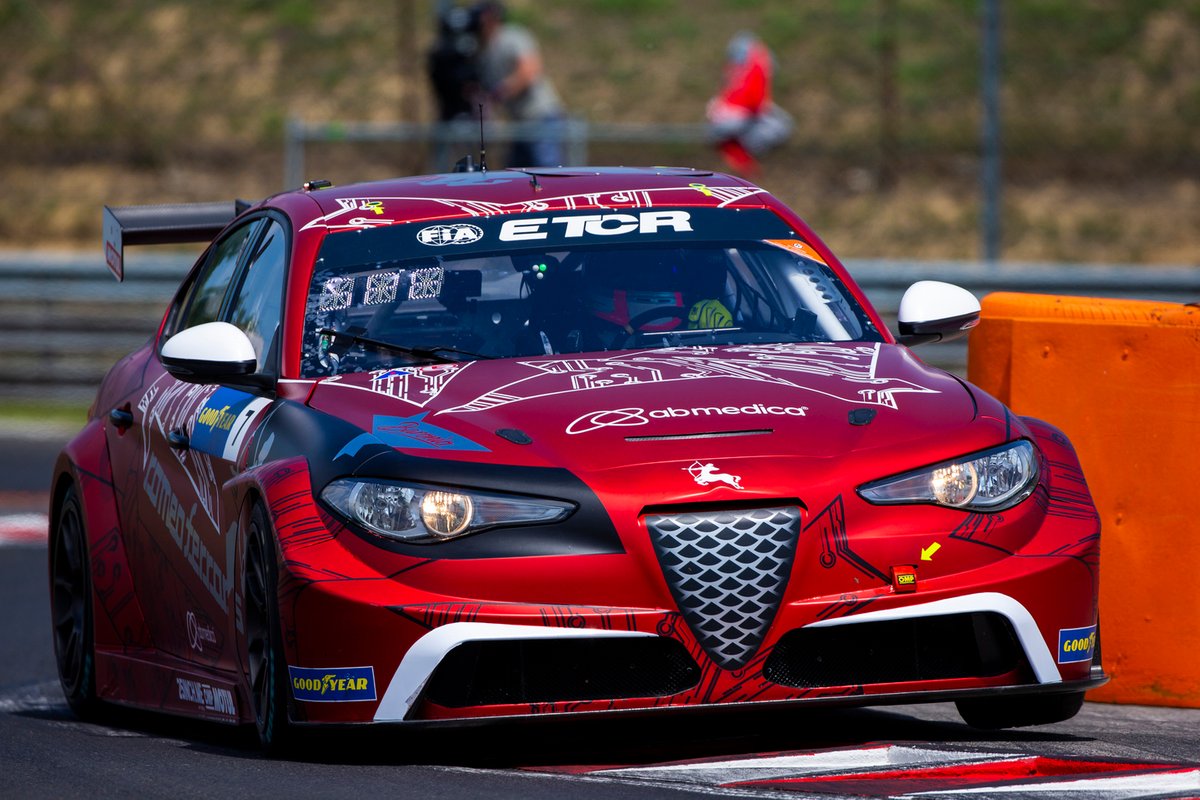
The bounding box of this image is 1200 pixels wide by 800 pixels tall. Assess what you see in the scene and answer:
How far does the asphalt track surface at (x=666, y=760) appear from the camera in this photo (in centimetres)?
515

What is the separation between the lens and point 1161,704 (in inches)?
→ 271

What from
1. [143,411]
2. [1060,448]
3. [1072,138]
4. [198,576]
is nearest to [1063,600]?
[1060,448]

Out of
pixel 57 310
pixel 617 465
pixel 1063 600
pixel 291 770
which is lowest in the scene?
pixel 57 310

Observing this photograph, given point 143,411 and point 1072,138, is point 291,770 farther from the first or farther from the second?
point 1072,138

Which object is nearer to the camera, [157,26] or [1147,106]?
[1147,106]

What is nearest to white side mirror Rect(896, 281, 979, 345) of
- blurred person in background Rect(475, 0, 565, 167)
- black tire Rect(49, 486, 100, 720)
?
black tire Rect(49, 486, 100, 720)

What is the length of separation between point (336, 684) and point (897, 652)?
128 cm

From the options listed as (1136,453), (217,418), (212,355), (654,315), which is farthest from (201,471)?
(1136,453)

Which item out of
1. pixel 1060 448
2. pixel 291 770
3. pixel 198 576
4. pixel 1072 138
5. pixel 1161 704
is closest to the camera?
pixel 291 770

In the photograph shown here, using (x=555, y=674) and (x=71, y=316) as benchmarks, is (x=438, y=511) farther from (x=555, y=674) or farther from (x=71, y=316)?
(x=71, y=316)

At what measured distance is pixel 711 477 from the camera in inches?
206

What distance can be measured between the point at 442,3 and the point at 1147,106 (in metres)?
11.5

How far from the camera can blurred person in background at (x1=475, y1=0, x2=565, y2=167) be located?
59.0 ft

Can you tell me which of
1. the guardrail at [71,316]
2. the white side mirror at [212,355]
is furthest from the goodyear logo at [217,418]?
the guardrail at [71,316]
